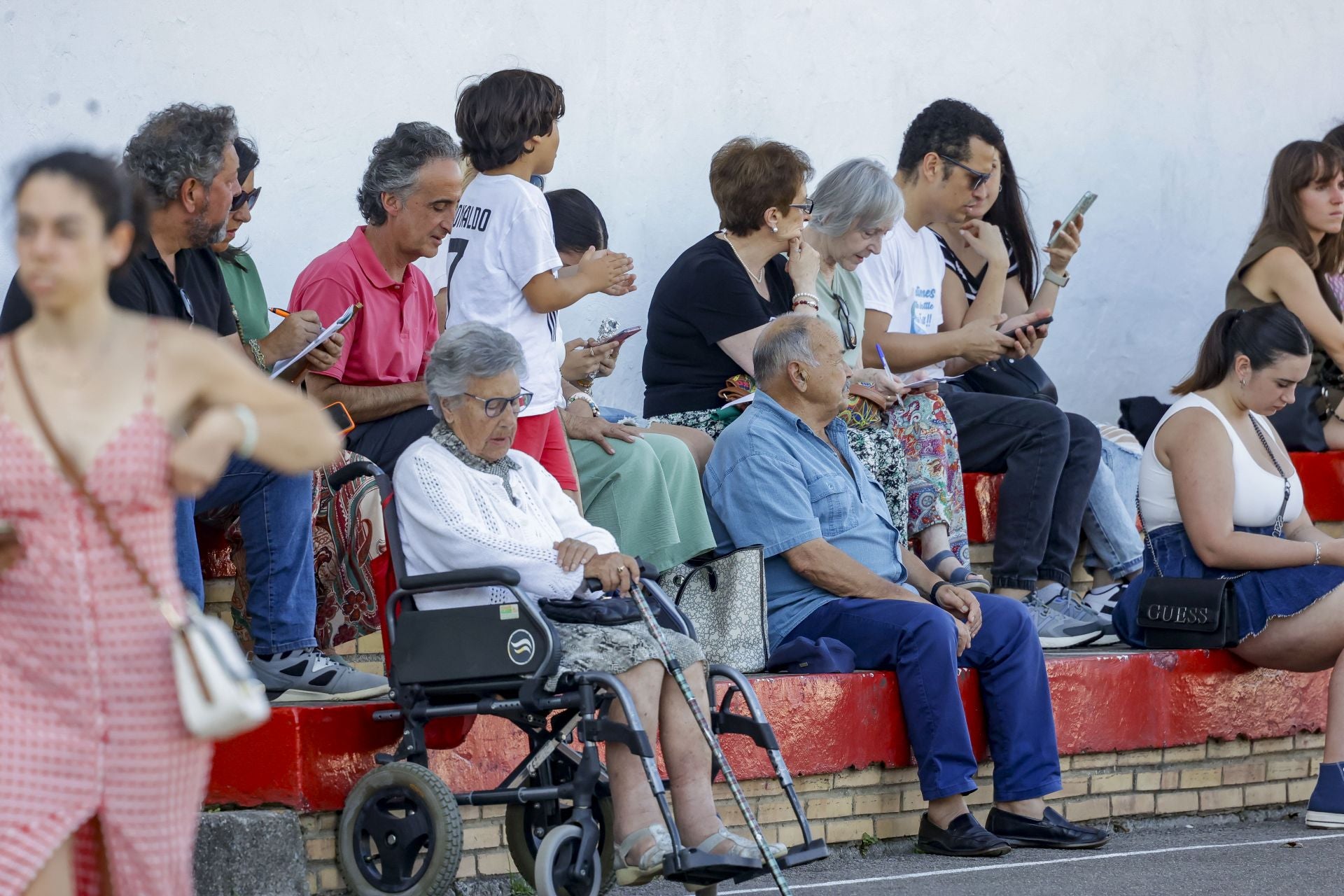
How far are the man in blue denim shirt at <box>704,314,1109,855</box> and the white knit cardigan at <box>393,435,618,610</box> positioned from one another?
958 mm

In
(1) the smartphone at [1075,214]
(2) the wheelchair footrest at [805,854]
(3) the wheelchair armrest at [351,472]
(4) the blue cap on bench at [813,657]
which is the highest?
(1) the smartphone at [1075,214]

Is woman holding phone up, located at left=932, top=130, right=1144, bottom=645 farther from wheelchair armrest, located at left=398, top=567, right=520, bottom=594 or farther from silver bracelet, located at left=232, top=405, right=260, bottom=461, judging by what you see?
silver bracelet, located at left=232, top=405, right=260, bottom=461

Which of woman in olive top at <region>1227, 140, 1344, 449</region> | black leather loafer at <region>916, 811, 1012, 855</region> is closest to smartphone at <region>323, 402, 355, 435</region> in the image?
black leather loafer at <region>916, 811, 1012, 855</region>

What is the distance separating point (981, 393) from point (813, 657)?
1.72 m

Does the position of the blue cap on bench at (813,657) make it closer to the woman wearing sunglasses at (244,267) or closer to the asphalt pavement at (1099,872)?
the asphalt pavement at (1099,872)

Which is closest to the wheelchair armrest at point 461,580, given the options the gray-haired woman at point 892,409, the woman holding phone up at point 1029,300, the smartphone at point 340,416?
the smartphone at point 340,416

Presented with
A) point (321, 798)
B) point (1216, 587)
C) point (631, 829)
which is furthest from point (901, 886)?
point (1216, 587)

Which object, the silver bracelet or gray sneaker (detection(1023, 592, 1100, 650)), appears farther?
gray sneaker (detection(1023, 592, 1100, 650))

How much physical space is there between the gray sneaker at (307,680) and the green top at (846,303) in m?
2.14

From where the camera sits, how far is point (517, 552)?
13.0 feet

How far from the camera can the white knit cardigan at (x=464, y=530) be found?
3904mm

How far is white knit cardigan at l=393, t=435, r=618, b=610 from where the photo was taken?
3.90 meters

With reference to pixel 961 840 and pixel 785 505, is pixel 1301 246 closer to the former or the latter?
pixel 785 505

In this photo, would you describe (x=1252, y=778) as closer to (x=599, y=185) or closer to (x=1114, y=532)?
(x=1114, y=532)
